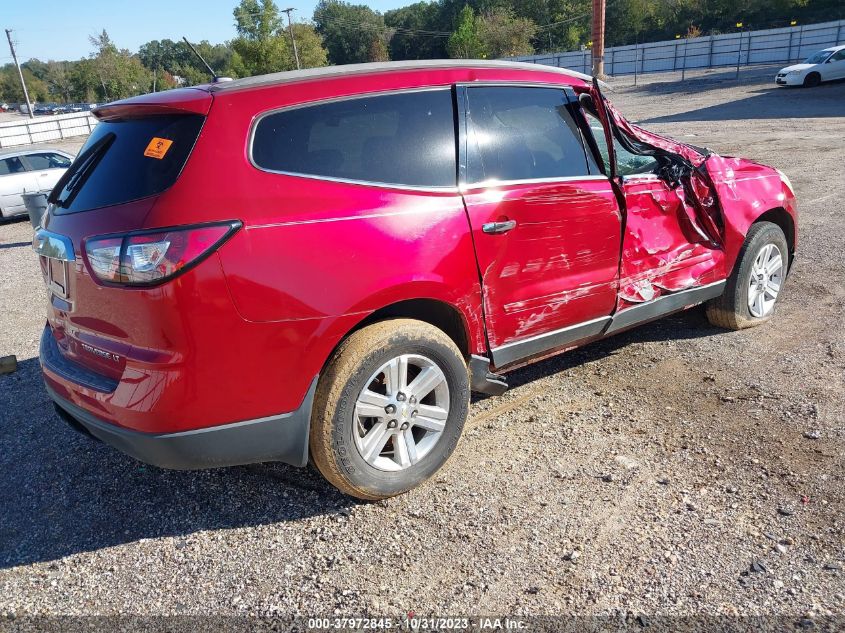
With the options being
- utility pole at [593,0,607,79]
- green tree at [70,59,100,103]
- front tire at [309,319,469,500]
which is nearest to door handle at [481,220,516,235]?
front tire at [309,319,469,500]

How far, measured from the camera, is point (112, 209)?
276 centimetres

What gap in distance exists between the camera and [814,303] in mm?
5598

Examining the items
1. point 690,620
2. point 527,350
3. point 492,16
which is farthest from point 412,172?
point 492,16

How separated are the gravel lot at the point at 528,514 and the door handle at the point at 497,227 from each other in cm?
117

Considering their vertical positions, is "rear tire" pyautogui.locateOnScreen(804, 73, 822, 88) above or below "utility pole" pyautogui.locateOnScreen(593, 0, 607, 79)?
below

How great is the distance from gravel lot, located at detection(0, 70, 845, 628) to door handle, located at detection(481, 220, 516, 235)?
1168mm

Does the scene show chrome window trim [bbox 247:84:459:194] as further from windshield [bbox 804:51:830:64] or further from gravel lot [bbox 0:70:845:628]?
windshield [bbox 804:51:830:64]

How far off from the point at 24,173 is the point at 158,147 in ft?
44.6

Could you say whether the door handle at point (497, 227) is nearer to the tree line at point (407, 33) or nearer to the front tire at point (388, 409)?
the front tire at point (388, 409)

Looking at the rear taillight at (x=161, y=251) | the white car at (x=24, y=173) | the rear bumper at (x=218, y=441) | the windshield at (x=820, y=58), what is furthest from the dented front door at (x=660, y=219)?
the windshield at (x=820, y=58)

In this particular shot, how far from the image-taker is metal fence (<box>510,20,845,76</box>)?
4644 cm

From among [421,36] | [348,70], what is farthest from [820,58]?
[421,36]

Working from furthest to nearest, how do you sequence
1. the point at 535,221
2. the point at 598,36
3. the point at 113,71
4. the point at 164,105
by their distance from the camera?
the point at 113,71 → the point at 598,36 → the point at 535,221 → the point at 164,105

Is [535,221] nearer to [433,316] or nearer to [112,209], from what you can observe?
[433,316]
